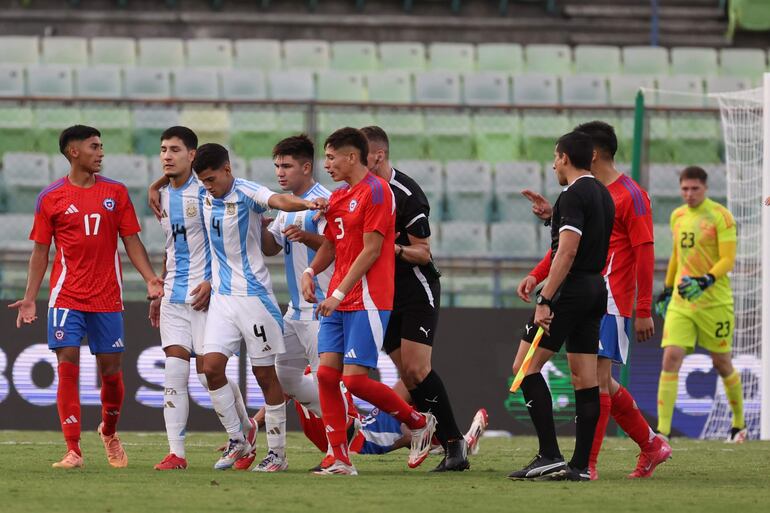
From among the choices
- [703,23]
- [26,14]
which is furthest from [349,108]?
[703,23]

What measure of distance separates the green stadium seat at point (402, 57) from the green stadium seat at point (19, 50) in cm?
478

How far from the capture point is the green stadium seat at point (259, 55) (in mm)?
18422

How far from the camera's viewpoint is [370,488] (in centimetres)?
701

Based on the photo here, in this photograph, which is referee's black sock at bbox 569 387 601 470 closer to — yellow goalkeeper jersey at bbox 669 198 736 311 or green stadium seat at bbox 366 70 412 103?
yellow goalkeeper jersey at bbox 669 198 736 311

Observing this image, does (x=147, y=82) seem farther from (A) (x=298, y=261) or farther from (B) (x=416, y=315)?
A: (B) (x=416, y=315)

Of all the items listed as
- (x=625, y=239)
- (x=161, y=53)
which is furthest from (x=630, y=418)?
(x=161, y=53)

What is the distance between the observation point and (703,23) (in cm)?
2095

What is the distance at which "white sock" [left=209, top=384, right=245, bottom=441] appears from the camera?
8.21 meters

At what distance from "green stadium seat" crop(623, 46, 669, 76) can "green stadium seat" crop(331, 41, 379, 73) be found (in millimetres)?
3646

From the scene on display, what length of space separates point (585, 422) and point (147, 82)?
35.3ft

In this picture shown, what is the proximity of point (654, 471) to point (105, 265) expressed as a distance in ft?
12.5

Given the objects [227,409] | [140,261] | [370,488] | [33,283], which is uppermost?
[140,261]

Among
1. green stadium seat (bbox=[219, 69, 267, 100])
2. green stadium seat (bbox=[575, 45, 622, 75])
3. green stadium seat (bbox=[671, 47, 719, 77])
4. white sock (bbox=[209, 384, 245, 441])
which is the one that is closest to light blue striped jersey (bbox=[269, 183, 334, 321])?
white sock (bbox=[209, 384, 245, 441])

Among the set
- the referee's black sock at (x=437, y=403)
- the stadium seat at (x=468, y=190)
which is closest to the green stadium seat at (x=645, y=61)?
the stadium seat at (x=468, y=190)
